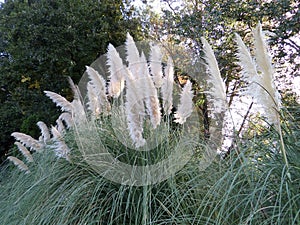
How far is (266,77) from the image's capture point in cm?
164

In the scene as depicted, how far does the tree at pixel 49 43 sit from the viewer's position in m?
7.75

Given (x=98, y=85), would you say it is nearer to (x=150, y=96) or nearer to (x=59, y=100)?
(x=59, y=100)

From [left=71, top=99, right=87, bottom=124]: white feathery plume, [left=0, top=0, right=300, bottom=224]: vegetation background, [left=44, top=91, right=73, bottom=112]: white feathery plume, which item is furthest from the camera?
[left=71, top=99, right=87, bottom=124]: white feathery plume

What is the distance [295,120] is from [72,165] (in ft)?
4.95

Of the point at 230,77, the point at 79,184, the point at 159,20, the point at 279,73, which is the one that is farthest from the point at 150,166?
the point at 159,20

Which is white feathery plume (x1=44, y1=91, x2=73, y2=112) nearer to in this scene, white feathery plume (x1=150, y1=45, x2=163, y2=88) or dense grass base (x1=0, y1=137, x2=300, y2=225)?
dense grass base (x1=0, y1=137, x2=300, y2=225)

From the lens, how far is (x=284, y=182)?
160 centimetres

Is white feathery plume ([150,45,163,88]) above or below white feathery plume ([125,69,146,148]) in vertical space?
above

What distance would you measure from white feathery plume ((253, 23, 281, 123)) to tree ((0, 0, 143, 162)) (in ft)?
20.7

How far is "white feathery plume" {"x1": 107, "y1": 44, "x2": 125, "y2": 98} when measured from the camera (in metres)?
2.69

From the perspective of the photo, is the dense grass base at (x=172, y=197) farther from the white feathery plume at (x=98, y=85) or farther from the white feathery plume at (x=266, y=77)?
the white feathery plume at (x=98, y=85)

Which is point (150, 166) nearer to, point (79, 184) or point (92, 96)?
point (79, 184)

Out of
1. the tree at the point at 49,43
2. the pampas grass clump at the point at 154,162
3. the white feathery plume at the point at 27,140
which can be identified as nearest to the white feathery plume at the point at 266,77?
the pampas grass clump at the point at 154,162

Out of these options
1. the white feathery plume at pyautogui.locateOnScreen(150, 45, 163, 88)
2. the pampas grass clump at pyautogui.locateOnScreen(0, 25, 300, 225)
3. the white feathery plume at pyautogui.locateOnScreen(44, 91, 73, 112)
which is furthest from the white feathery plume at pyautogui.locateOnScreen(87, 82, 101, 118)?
the white feathery plume at pyautogui.locateOnScreen(150, 45, 163, 88)
